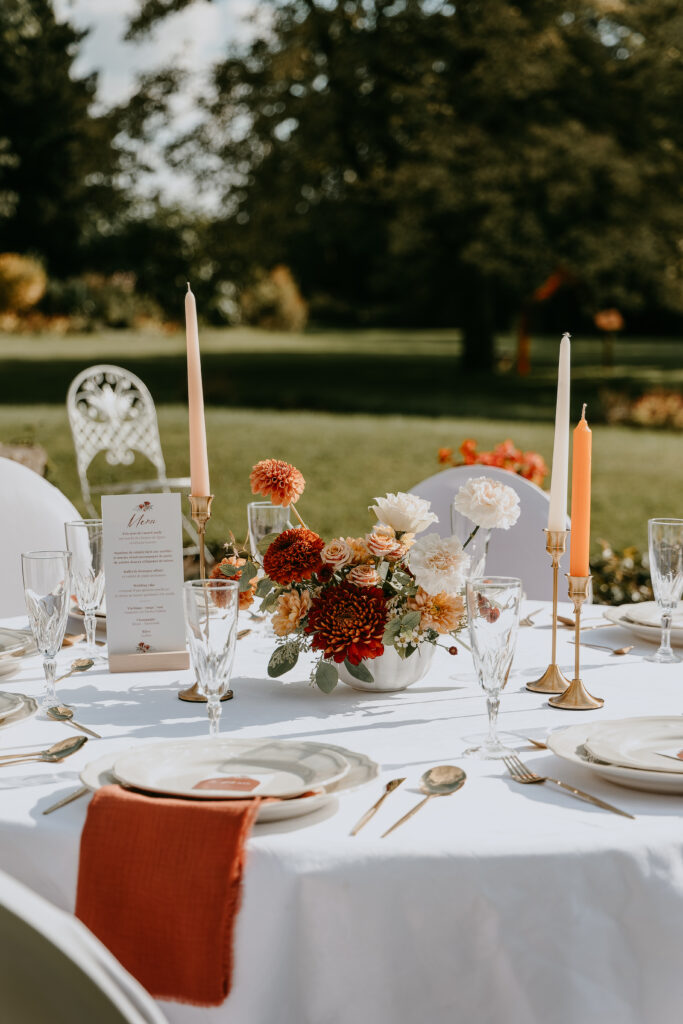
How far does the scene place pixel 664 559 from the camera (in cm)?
201

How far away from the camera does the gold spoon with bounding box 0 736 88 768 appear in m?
1.52

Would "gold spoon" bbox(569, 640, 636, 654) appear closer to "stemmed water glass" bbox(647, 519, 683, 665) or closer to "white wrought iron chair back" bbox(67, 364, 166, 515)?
"stemmed water glass" bbox(647, 519, 683, 665)

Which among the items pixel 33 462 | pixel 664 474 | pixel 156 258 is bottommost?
pixel 664 474

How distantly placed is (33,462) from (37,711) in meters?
3.96

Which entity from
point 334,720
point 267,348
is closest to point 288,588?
point 334,720

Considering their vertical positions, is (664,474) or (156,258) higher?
(156,258)

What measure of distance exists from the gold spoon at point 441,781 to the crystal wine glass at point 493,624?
0.42 feet

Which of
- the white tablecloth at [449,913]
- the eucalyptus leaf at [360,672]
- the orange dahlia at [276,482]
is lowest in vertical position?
the white tablecloth at [449,913]

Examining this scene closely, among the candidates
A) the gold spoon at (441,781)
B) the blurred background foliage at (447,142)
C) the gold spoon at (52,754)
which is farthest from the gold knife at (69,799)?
the blurred background foliage at (447,142)

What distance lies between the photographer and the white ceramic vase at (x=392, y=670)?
6.04 ft

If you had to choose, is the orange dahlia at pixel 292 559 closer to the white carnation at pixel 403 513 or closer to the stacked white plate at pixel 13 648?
the white carnation at pixel 403 513

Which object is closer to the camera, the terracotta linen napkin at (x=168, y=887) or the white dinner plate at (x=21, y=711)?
the terracotta linen napkin at (x=168, y=887)

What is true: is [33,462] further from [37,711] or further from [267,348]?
[267,348]

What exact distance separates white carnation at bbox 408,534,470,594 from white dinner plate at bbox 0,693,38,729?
617 millimetres
